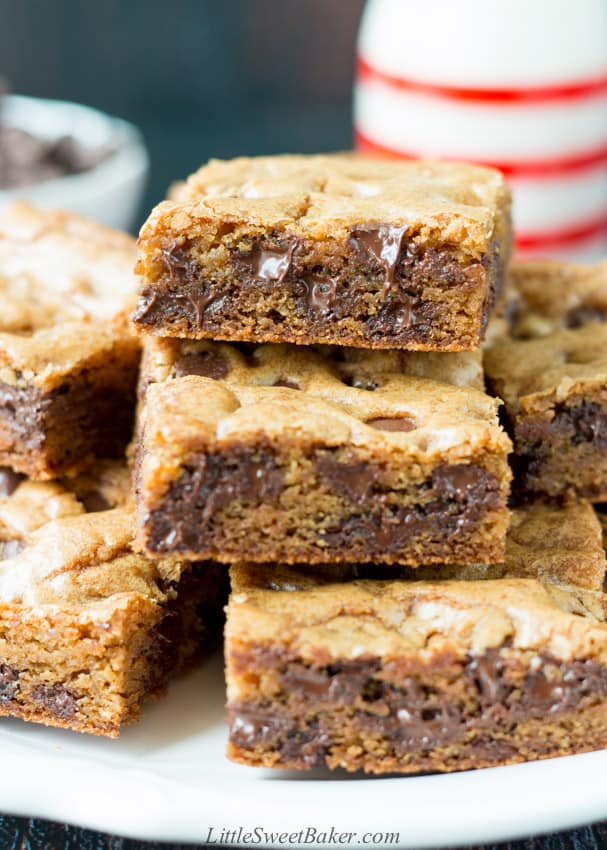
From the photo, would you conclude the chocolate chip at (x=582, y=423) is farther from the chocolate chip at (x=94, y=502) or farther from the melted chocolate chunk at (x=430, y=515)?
the chocolate chip at (x=94, y=502)

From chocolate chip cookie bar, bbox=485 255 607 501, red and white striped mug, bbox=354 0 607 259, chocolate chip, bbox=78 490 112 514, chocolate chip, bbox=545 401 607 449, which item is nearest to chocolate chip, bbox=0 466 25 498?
chocolate chip, bbox=78 490 112 514

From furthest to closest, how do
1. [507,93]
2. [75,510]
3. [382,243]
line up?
[507,93]
[75,510]
[382,243]

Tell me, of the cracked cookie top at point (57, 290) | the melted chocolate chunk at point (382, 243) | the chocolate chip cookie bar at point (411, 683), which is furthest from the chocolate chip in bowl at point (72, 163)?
the chocolate chip cookie bar at point (411, 683)

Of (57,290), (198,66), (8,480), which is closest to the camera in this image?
(8,480)

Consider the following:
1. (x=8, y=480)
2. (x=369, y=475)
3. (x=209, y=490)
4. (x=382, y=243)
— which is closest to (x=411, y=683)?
(x=369, y=475)

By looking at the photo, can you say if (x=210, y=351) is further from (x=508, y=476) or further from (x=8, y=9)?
(x=8, y=9)

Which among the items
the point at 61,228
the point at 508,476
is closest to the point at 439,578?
the point at 508,476

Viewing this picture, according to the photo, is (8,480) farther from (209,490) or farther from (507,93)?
(507,93)
